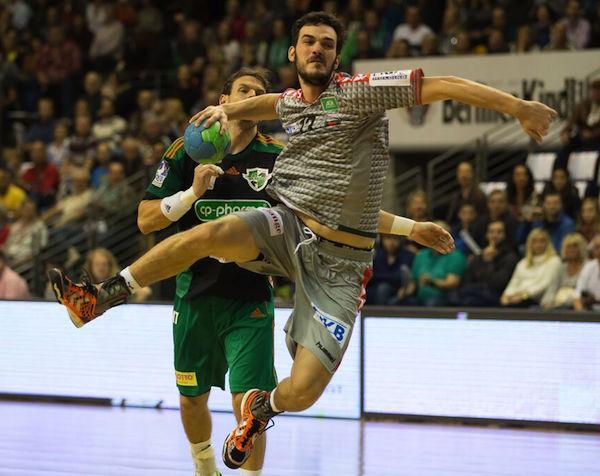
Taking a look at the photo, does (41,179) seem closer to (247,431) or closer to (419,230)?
(419,230)

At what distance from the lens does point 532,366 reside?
941 cm

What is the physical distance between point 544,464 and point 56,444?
349 cm

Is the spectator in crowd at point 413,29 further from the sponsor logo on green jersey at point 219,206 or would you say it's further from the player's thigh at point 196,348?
the player's thigh at point 196,348

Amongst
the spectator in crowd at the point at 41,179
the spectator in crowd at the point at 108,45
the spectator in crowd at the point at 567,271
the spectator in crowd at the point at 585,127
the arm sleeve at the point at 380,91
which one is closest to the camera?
the arm sleeve at the point at 380,91

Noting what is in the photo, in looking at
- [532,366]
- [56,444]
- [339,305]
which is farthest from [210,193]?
[532,366]

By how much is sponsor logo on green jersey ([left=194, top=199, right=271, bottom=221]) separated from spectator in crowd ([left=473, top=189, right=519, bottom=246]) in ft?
20.1

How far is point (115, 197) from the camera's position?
553 inches

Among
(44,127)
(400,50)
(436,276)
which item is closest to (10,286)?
(436,276)

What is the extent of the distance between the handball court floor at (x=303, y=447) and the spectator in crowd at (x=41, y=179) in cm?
568

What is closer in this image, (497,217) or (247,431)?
(247,431)

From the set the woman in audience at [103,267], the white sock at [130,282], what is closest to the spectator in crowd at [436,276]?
the woman in audience at [103,267]

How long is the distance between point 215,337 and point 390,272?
19.2ft

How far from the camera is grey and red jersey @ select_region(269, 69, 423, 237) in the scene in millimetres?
5344

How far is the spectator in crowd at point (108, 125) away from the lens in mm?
16125
